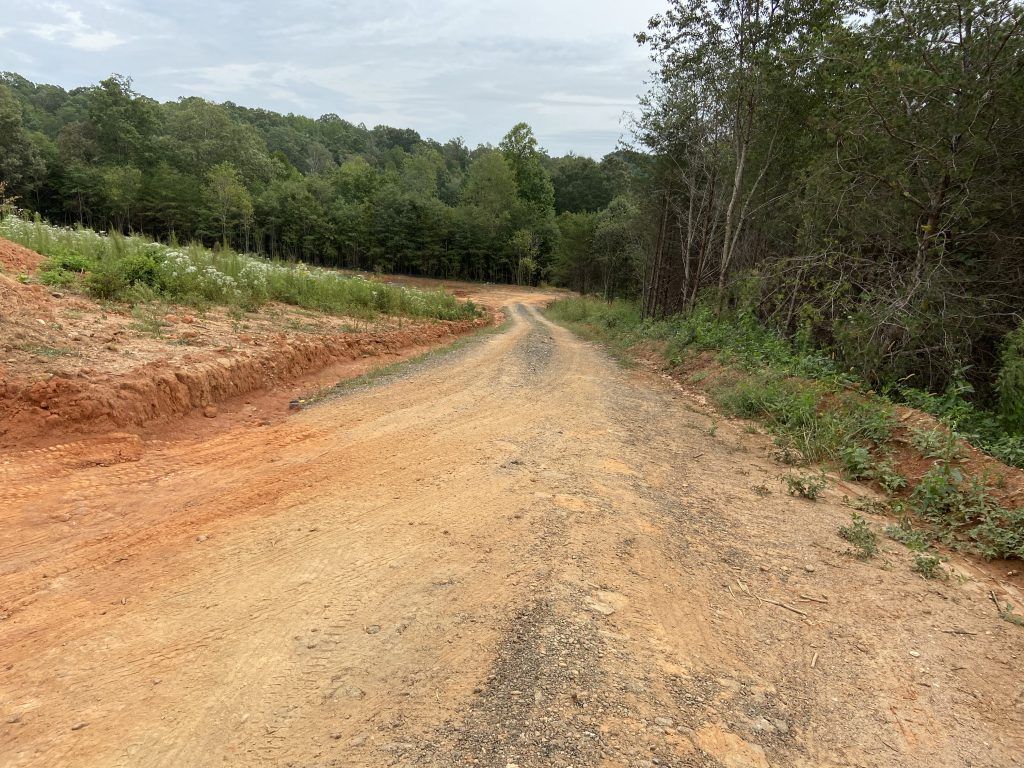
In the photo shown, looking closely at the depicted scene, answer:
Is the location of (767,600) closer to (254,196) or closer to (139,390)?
(139,390)

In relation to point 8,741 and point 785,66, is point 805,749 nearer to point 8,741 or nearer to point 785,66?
point 8,741

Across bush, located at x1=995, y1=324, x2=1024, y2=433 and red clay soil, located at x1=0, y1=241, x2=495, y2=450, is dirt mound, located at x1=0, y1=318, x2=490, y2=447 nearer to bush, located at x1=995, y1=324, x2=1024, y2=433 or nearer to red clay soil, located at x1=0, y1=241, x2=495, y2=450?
red clay soil, located at x1=0, y1=241, x2=495, y2=450

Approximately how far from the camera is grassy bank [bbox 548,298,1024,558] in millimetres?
4227

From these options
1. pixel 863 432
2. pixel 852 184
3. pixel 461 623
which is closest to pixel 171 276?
pixel 461 623

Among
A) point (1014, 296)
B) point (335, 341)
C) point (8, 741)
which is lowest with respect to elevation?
point (8, 741)

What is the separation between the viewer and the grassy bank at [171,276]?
8.32 meters

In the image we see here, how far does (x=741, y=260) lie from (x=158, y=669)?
64.6 ft

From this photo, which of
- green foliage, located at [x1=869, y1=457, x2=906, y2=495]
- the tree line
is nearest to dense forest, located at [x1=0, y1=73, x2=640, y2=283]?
the tree line

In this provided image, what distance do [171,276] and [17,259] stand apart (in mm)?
2108

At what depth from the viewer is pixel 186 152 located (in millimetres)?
53594

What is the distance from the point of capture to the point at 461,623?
8.65ft

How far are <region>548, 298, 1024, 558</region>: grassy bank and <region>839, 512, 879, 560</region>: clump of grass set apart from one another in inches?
11.1

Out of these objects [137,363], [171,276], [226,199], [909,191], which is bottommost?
[137,363]

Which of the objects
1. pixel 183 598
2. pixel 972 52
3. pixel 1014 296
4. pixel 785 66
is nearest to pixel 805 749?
pixel 183 598
